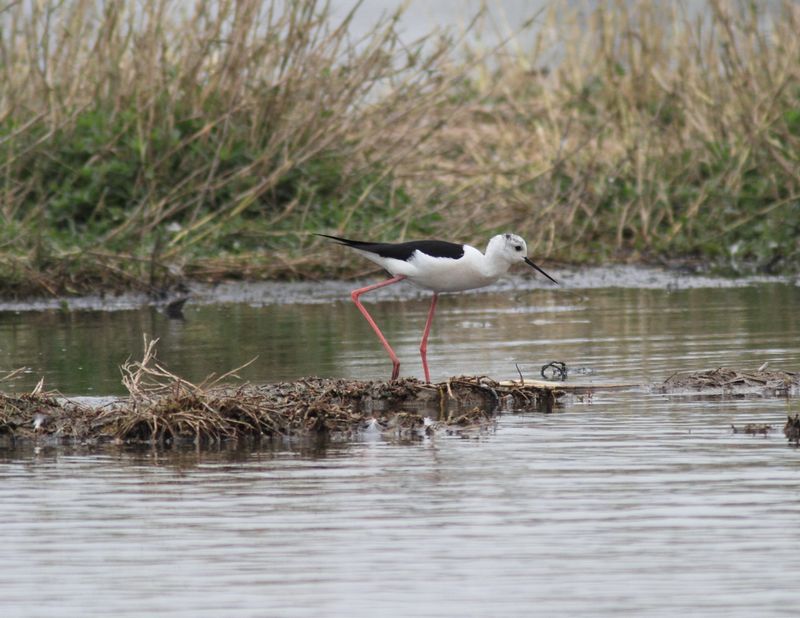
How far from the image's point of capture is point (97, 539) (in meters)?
5.49

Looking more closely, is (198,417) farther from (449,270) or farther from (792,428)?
(792,428)

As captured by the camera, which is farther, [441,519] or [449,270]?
[449,270]

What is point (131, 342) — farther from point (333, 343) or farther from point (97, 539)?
point (97, 539)

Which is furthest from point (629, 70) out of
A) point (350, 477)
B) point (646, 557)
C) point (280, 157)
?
point (646, 557)

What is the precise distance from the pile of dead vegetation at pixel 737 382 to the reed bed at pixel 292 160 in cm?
618

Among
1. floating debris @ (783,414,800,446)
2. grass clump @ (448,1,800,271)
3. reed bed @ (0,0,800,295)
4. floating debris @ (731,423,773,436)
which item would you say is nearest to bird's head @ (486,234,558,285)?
floating debris @ (731,423,773,436)

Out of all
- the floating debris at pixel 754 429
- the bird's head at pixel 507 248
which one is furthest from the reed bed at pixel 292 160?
the floating debris at pixel 754 429

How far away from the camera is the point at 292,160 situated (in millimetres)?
14914

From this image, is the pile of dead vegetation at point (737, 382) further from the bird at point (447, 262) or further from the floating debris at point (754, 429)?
the bird at point (447, 262)

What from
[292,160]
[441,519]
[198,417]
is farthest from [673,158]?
[441,519]

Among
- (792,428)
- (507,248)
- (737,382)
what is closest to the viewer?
(792,428)

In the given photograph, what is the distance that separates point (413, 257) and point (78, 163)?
6.48 m

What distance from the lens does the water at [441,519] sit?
15.6 feet

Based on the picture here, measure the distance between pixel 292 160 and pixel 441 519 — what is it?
9523 millimetres
